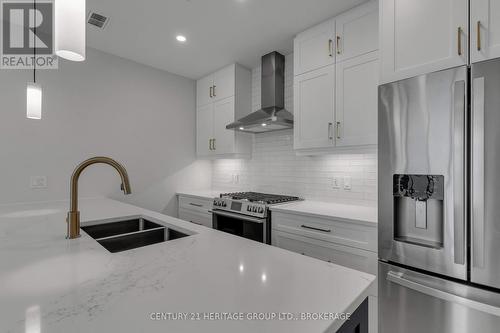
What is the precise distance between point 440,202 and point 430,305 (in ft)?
1.83

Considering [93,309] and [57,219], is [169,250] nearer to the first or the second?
[93,309]

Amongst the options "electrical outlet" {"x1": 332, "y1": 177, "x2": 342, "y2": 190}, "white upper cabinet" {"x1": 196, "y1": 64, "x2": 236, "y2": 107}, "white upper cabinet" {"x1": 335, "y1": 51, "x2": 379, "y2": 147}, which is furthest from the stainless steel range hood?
"electrical outlet" {"x1": 332, "y1": 177, "x2": 342, "y2": 190}

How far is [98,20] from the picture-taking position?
2232 millimetres

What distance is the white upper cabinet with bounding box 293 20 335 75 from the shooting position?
218 cm

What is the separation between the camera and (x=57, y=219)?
1.63m

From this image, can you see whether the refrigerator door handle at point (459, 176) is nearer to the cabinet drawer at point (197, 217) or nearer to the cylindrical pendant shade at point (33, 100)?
the cabinet drawer at point (197, 217)

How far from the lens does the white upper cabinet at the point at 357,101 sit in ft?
6.27

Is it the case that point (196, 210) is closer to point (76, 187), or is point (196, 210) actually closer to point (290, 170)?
point (290, 170)

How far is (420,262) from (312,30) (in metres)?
2.04

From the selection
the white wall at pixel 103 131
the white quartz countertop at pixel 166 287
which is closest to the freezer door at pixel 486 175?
the white quartz countertop at pixel 166 287

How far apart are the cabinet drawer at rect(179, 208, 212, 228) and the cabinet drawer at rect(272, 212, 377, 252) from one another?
1010 millimetres

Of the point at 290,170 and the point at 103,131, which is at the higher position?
the point at 103,131

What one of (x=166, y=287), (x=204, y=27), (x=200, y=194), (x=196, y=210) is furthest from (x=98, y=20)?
(x=166, y=287)

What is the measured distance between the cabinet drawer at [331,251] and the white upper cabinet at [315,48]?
5.00 feet
